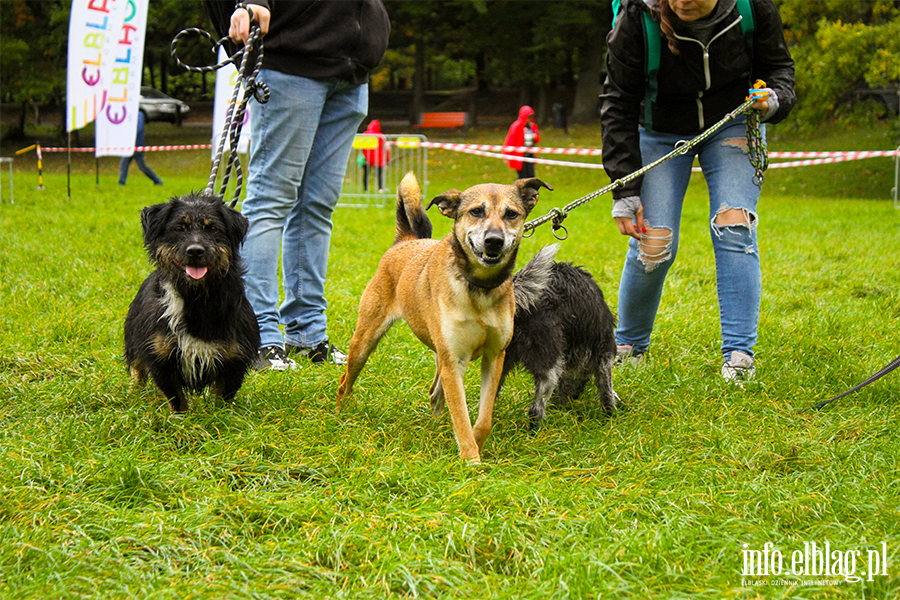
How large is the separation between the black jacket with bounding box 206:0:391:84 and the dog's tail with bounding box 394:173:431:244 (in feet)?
2.57

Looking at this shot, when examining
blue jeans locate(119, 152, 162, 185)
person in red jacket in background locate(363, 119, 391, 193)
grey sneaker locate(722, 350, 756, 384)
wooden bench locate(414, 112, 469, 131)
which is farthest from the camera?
wooden bench locate(414, 112, 469, 131)

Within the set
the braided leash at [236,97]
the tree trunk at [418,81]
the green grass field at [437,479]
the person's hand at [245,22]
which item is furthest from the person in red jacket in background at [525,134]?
the tree trunk at [418,81]

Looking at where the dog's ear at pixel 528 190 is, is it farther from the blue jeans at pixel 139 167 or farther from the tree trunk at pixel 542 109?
the tree trunk at pixel 542 109

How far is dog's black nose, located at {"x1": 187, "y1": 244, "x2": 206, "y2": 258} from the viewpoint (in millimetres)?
3359

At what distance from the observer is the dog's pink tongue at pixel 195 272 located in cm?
338

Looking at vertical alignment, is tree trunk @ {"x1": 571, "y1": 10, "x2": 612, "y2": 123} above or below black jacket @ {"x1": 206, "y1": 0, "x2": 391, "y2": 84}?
above

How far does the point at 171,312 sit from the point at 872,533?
2.86 meters

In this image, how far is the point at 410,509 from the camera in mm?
2639

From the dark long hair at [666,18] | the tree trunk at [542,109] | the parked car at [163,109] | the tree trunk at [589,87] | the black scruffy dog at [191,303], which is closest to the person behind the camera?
the black scruffy dog at [191,303]

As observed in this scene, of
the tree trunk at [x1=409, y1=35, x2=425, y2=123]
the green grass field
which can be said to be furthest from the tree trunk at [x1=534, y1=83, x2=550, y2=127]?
the green grass field

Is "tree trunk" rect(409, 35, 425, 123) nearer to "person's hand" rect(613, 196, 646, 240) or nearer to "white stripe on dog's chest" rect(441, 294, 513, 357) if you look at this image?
"person's hand" rect(613, 196, 646, 240)

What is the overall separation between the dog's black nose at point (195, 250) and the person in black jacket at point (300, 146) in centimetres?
95

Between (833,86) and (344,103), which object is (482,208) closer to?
(344,103)

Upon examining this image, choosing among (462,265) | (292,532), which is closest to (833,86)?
(462,265)
